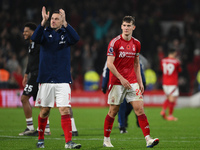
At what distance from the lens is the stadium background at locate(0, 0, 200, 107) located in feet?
76.1

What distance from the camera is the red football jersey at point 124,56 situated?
8258 millimetres

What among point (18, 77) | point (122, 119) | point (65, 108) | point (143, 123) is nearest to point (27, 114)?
point (122, 119)

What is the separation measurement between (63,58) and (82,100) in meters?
13.9

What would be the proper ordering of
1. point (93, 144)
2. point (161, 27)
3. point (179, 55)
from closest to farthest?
point (93, 144), point (179, 55), point (161, 27)

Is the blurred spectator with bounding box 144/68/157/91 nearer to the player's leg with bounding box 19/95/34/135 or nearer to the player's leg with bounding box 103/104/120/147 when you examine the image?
the player's leg with bounding box 19/95/34/135

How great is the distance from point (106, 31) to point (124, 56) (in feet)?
59.1

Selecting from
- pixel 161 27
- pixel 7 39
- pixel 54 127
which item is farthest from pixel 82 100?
pixel 54 127

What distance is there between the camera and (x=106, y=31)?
2616cm

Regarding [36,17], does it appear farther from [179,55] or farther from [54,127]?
[54,127]

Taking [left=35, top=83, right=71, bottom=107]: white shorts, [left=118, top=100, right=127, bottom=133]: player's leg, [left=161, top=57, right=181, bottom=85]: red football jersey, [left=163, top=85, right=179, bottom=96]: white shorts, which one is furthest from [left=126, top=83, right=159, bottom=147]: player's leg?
[left=163, top=85, right=179, bottom=96]: white shorts

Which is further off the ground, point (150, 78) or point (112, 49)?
point (112, 49)

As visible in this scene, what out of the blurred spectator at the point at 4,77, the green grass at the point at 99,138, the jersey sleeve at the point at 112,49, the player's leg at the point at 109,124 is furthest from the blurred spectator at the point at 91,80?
the jersey sleeve at the point at 112,49

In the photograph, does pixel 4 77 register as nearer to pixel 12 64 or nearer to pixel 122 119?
pixel 12 64

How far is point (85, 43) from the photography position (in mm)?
→ 25109
